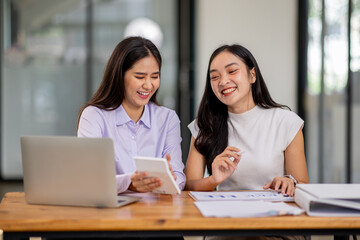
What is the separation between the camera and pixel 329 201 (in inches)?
57.3

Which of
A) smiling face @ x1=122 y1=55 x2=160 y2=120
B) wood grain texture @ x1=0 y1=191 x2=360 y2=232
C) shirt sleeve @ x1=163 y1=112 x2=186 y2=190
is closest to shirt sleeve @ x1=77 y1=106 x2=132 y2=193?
smiling face @ x1=122 y1=55 x2=160 y2=120

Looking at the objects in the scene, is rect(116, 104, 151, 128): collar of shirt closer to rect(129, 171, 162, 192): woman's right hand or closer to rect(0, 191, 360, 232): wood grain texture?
rect(129, 171, 162, 192): woman's right hand

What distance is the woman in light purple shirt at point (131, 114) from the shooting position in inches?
82.7

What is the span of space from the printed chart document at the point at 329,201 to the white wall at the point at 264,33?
12.2ft

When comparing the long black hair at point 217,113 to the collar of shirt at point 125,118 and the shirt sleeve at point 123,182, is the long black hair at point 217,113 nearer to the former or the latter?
the collar of shirt at point 125,118

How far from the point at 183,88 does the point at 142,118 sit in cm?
356

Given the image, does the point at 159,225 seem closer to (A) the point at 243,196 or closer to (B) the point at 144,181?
(B) the point at 144,181

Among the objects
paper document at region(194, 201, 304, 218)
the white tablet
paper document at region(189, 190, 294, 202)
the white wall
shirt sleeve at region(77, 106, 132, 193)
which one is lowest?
paper document at region(189, 190, 294, 202)

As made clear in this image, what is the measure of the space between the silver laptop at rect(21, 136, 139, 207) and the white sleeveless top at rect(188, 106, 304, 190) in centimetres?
75

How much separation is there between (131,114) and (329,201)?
103cm

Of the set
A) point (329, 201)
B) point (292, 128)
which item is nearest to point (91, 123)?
point (292, 128)

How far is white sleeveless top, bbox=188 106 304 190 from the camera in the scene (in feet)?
7.22

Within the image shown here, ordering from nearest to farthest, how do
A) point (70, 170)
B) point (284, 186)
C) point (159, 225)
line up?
point (159, 225)
point (70, 170)
point (284, 186)

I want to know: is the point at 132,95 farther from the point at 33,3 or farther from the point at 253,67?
the point at 33,3
